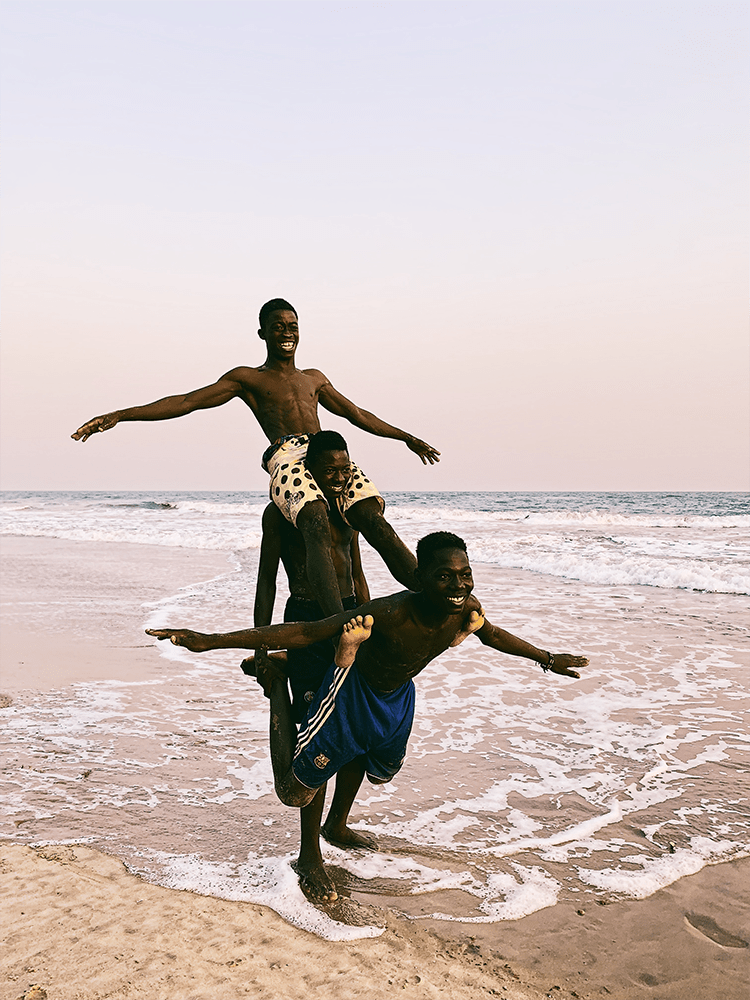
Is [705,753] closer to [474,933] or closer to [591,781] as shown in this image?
[591,781]

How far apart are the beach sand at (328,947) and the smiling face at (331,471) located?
200 centimetres

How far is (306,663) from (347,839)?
123 centimetres

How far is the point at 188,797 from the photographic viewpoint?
189 inches

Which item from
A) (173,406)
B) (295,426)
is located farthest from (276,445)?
(173,406)

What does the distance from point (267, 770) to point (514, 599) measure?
7.76m

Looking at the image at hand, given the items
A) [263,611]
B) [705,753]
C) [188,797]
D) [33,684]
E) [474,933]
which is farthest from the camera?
[33,684]

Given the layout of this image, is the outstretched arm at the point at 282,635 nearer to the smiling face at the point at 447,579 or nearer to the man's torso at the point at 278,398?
the smiling face at the point at 447,579

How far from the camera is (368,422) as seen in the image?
177 inches

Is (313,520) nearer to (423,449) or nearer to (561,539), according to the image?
(423,449)

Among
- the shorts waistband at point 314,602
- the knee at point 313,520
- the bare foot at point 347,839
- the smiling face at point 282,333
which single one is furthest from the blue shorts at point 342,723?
the smiling face at point 282,333

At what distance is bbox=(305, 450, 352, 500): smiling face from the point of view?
3.56m

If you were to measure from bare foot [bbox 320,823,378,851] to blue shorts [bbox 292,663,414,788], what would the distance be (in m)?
0.99

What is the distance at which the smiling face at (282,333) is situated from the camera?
4055 mm

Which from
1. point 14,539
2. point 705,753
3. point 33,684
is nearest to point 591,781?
point 705,753
